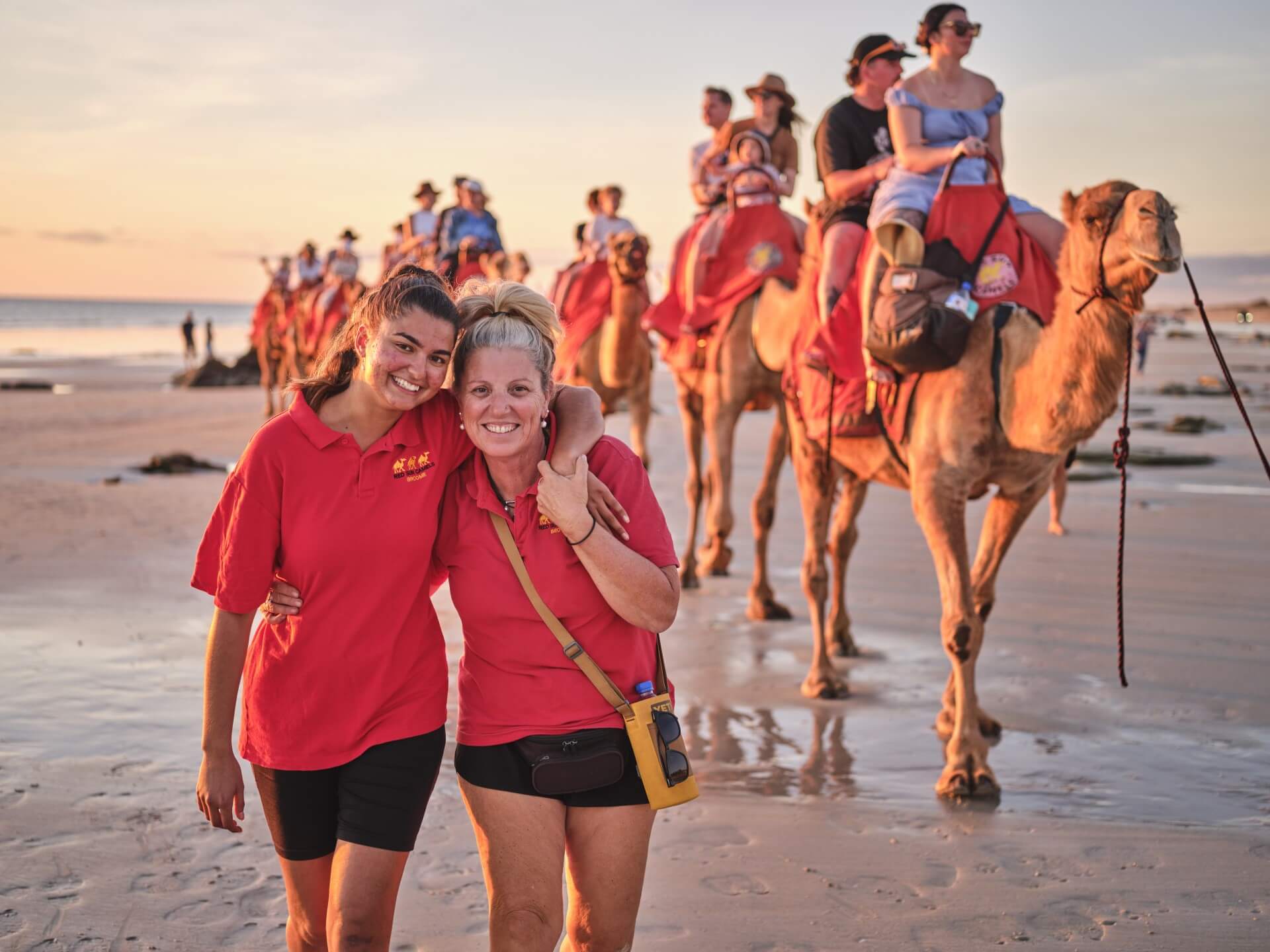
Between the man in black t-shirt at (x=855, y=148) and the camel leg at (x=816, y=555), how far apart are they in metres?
0.97

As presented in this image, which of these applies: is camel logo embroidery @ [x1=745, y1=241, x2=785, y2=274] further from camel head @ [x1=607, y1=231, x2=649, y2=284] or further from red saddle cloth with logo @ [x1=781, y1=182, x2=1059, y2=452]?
red saddle cloth with logo @ [x1=781, y1=182, x2=1059, y2=452]

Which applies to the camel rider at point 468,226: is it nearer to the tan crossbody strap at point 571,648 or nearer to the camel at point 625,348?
the camel at point 625,348

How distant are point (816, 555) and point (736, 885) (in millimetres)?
3254

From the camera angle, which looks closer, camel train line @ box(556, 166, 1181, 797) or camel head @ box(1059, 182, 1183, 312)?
camel head @ box(1059, 182, 1183, 312)

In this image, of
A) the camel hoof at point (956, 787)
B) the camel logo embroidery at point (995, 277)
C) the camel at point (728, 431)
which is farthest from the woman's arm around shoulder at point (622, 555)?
the camel at point (728, 431)

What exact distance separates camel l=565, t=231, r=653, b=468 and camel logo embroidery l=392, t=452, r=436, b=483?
734 centimetres

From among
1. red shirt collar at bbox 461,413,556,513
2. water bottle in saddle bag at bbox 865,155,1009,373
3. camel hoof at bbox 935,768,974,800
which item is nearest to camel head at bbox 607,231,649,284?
water bottle in saddle bag at bbox 865,155,1009,373

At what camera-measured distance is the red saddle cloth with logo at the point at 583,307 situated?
12.6 metres

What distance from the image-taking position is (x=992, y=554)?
6.54 meters

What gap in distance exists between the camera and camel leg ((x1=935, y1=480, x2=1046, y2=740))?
634 cm

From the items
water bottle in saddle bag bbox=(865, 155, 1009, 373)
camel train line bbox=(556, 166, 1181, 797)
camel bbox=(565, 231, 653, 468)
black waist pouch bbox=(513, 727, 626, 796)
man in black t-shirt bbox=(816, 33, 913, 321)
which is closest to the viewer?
black waist pouch bbox=(513, 727, 626, 796)

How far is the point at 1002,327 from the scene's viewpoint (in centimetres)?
605

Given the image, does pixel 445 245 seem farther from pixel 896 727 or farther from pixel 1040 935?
pixel 1040 935

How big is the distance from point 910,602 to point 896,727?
2.77 meters
